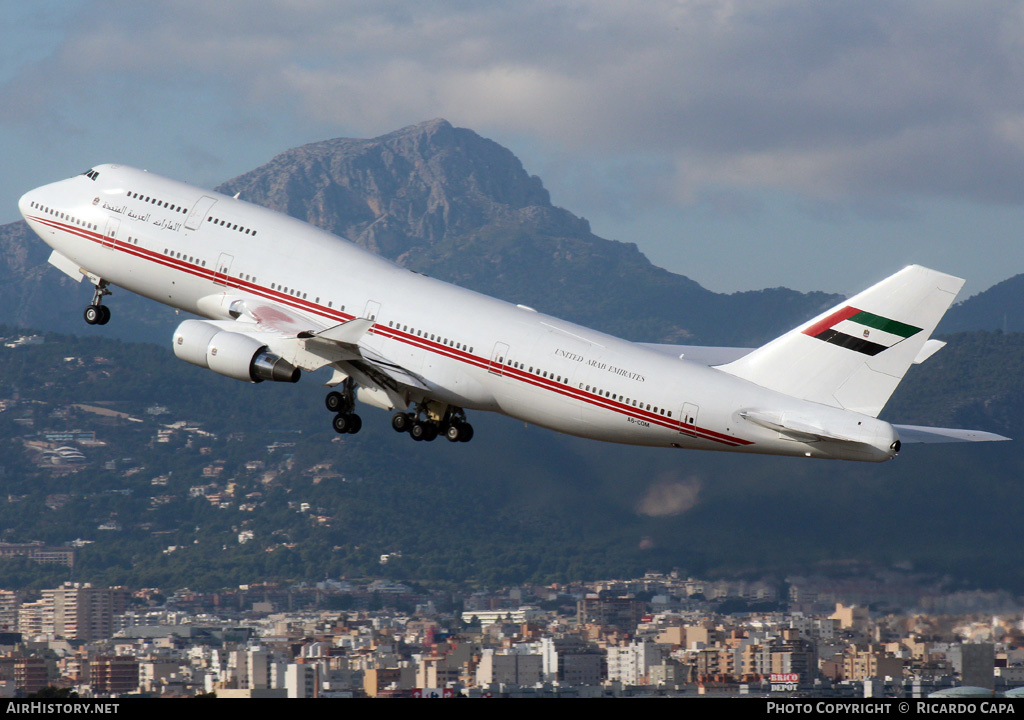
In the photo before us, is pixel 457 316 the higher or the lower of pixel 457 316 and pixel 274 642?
the higher

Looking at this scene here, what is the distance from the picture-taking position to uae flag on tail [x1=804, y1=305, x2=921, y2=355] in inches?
1491

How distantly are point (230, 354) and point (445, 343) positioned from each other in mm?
6587

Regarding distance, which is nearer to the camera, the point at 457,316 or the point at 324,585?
the point at 457,316

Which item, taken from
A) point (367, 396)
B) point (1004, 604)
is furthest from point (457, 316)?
point (1004, 604)

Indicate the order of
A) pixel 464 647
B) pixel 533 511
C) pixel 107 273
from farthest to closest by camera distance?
1. pixel 533 511
2. pixel 464 647
3. pixel 107 273

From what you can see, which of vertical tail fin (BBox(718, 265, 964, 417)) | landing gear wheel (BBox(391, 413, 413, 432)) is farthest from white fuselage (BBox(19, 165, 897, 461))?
landing gear wheel (BBox(391, 413, 413, 432))

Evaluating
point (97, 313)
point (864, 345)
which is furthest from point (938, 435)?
point (97, 313)

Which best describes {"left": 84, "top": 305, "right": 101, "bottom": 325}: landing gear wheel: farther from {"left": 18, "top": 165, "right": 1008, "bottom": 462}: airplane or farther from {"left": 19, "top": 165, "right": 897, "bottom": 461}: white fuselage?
{"left": 19, "top": 165, "right": 897, "bottom": 461}: white fuselage

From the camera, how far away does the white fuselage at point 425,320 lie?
127ft

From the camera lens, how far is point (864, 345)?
1510 inches

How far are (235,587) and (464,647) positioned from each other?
48965 mm

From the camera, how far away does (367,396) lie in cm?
4466

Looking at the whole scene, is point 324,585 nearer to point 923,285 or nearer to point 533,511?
point 533,511
